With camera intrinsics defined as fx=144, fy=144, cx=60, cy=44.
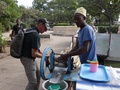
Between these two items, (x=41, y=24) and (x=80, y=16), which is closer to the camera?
(x=80, y=16)

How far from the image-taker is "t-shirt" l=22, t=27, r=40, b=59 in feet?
7.80

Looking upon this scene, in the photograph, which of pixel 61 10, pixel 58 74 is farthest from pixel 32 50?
pixel 61 10

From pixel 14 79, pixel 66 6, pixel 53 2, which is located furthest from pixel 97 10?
pixel 14 79

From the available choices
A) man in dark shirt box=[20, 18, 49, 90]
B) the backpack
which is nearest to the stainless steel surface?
man in dark shirt box=[20, 18, 49, 90]

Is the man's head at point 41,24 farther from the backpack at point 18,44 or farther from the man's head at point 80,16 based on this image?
the man's head at point 80,16

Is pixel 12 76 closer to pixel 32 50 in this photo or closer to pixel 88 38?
pixel 32 50

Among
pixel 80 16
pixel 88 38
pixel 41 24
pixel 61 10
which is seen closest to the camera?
pixel 88 38

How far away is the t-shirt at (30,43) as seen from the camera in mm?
2379

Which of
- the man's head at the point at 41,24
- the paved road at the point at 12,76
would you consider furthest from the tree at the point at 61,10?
the man's head at the point at 41,24

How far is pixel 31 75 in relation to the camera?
251 cm

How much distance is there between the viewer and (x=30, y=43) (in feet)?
7.92

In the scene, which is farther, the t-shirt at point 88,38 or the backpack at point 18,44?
the backpack at point 18,44

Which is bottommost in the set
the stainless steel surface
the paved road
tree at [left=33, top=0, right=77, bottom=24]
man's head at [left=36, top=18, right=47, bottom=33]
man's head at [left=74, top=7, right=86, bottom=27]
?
the paved road

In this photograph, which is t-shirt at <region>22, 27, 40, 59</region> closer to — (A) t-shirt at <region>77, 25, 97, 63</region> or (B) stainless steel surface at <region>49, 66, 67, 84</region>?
(B) stainless steel surface at <region>49, 66, 67, 84</region>
